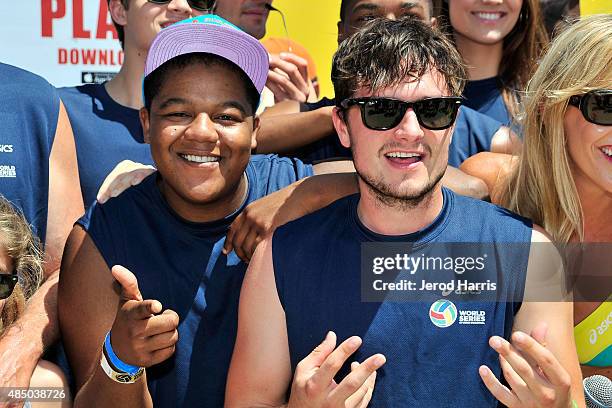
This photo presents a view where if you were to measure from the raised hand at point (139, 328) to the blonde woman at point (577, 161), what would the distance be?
1075 mm

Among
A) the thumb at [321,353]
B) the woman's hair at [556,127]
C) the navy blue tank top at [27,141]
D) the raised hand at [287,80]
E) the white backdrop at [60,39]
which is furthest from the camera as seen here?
the white backdrop at [60,39]

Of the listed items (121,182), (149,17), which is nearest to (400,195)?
(121,182)

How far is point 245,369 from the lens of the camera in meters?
2.17

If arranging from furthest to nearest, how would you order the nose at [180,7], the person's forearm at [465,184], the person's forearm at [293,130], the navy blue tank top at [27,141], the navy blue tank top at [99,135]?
the nose at [180,7]
the navy blue tank top at [99,135]
the person's forearm at [293,130]
the navy blue tank top at [27,141]
the person's forearm at [465,184]

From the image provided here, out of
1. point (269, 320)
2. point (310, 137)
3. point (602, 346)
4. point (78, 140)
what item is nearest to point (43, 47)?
point (78, 140)

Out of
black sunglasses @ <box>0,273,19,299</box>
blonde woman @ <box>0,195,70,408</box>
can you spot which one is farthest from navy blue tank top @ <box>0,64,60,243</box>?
black sunglasses @ <box>0,273,19,299</box>

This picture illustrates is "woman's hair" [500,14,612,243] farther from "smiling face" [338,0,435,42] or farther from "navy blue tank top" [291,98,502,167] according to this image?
"smiling face" [338,0,435,42]

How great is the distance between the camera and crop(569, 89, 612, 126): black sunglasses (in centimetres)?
245

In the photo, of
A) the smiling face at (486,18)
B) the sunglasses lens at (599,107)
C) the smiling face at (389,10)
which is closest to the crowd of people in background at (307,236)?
the sunglasses lens at (599,107)

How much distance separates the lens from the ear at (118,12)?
11.7ft

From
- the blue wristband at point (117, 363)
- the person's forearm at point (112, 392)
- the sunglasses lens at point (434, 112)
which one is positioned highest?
the sunglasses lens at point (434, 112)

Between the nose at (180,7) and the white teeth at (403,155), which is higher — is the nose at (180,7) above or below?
below

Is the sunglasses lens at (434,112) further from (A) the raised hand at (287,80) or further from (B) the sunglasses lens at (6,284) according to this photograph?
(A) the raised hand at (287,80)

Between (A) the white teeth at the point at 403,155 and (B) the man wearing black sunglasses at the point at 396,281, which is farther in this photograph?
(A) the white teeth at the point at 403,155
